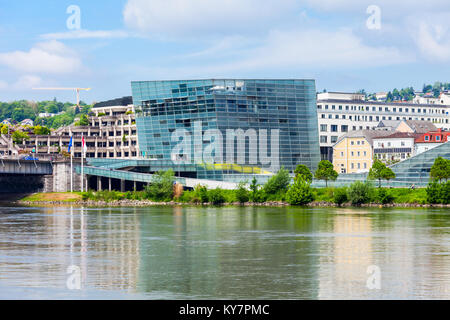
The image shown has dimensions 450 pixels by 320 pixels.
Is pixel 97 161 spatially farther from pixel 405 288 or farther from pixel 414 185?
pixel 405 288

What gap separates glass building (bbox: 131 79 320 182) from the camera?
6900 inches

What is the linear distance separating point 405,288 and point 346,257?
13985 millimetres

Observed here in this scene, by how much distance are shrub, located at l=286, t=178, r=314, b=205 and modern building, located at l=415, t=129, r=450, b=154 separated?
57417 millimetres

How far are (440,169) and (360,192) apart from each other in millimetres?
14901

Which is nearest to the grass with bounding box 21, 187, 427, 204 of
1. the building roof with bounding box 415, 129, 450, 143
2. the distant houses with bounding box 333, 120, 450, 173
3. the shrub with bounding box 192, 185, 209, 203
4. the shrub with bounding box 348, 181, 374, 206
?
the shrub with bounding box 192, 185, 209, 203

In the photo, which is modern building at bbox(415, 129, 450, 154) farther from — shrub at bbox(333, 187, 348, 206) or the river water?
the river water

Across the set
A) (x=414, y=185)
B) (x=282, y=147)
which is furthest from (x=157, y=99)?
(x=414, y=185)

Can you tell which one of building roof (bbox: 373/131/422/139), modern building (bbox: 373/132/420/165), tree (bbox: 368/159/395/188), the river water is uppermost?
building roof (bbox: 373/131/422/139)

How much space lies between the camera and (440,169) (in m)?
136

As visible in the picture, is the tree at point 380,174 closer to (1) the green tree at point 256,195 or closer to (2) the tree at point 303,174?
(2) the tree at point 303,174

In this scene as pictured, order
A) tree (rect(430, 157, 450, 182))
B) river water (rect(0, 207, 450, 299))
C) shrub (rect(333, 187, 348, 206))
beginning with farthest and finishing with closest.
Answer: shrub (rect(333, 187, 348, 206)) < tree (rect(430, 157, 450, 182)) < river water (rect(0, 207, 450, 299))
